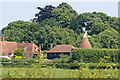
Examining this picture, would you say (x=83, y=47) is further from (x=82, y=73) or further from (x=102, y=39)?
(x=82, y=73)

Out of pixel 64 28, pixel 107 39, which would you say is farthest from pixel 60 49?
pixel 107 39

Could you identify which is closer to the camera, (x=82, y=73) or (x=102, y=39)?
(x=82, y=73)

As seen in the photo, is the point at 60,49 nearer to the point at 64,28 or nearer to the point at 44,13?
the point at 64,28

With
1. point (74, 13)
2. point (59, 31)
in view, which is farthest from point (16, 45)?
point (74, 13)

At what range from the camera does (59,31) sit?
69.8 metres

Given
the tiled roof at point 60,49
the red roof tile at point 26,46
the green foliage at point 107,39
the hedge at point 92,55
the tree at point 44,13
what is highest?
the tree at point 44,13

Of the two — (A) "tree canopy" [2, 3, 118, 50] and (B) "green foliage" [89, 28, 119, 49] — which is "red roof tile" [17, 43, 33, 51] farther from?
(B) "green foliage" [89, 28, 119, 49]

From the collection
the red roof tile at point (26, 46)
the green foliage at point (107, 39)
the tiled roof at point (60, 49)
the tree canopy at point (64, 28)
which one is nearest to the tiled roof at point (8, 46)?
the red roof tile at point (26, 46)

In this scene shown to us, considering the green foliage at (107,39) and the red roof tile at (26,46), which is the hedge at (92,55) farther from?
the red roof tile at (26,46)

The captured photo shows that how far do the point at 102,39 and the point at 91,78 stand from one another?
60.2 m

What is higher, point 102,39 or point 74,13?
point 74,13

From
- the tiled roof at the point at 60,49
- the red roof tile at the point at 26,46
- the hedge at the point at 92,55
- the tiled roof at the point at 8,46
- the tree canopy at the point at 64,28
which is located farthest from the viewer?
the tree canopy at the point at 64,28

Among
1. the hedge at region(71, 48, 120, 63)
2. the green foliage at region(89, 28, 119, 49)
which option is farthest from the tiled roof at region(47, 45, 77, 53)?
the hedge at region(71, 48, 120, 63)

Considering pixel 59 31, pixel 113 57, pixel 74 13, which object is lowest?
pixel 113 57
